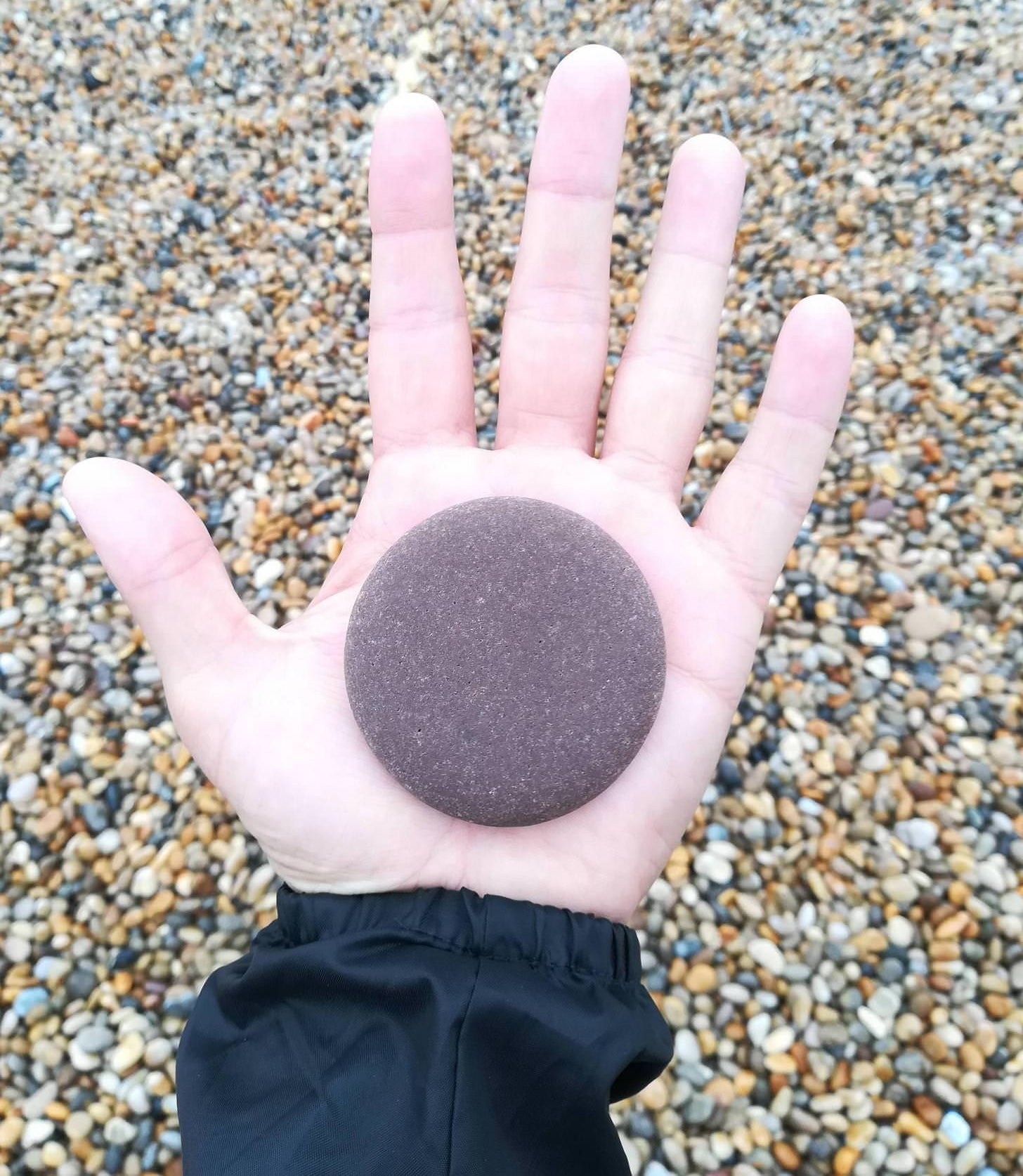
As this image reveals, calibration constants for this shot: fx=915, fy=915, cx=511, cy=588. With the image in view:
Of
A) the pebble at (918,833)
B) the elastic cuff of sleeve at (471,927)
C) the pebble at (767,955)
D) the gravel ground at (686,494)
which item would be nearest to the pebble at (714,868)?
the gravel ground at (686,494)

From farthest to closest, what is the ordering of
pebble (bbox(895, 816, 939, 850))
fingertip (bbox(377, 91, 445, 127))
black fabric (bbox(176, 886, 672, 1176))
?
pebble (bbox(895, 816, 939, 850))
fingertip (bbox(377, 91, 445, 127))
black fabric (bbox(176, 886, 672, 1176))

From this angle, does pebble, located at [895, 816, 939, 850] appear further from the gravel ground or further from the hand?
the hand

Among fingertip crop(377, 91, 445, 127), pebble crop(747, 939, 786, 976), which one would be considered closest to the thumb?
fingertip crop(377, 91, 445, 127)

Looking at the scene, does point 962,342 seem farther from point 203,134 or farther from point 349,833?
point 203,134

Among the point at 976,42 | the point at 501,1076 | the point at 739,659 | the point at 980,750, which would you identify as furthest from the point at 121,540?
the point at 976,42

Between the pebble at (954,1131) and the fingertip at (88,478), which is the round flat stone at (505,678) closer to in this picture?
the fingertip at (88,478)
